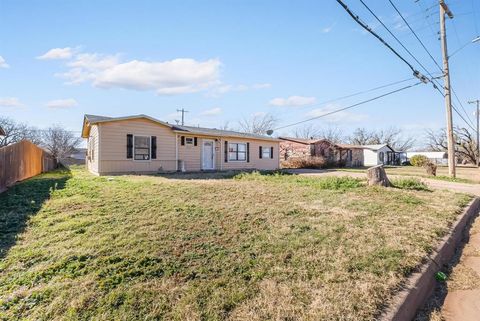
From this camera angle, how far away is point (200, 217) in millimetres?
4914

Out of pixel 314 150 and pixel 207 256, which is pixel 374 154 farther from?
pixel 207 256

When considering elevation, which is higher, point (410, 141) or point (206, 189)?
point (410, 141)

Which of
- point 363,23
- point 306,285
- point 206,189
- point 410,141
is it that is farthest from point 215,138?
point 410,141

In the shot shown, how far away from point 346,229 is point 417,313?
70.5 inches

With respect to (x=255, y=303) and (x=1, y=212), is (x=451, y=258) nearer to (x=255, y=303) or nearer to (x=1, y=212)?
(x=255, y=303)

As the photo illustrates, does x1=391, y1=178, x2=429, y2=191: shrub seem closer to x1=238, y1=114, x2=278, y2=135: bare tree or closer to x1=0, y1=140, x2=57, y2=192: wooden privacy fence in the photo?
x1=0, y1=140, x2=57, y2=192: wooden privacy fence

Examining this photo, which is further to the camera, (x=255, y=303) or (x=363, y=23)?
(x=363, y=23)

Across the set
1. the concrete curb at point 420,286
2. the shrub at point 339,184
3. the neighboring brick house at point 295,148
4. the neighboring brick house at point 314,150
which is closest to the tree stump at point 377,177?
the shrub at point 339,184

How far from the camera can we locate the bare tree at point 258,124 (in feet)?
156

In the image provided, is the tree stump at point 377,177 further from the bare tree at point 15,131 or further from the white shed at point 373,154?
the bare tree at point 15,131

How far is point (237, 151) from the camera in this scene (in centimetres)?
1903

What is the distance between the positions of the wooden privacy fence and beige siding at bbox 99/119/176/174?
2845mm

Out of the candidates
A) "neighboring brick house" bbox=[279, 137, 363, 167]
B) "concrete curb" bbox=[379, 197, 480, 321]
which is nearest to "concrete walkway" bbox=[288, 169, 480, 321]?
"concrete curb" bbox=[379, 197, 480, 321]

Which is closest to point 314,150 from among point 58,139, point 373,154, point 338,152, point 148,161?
point 338,152
